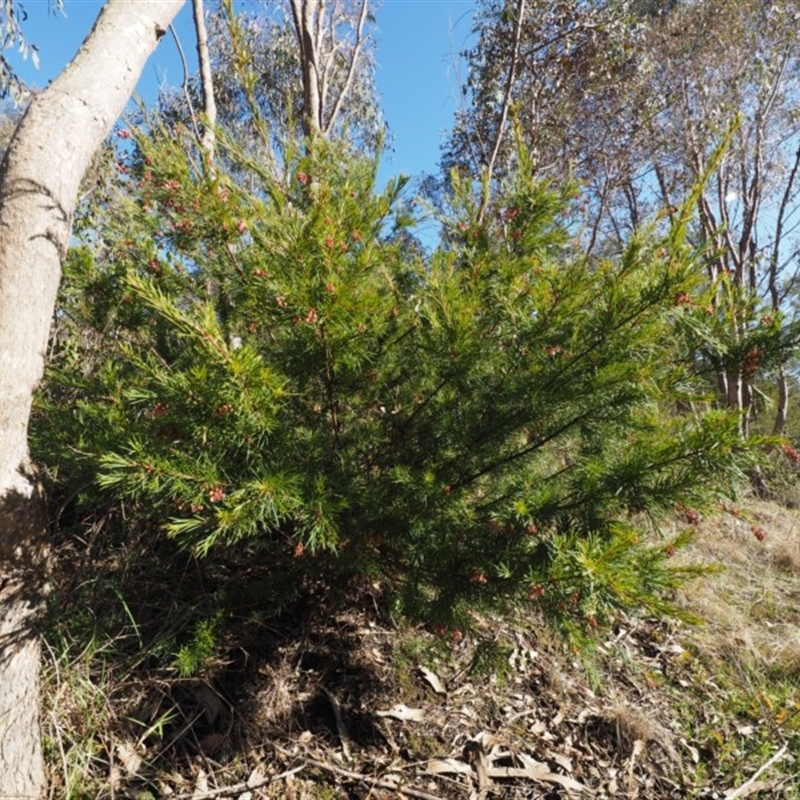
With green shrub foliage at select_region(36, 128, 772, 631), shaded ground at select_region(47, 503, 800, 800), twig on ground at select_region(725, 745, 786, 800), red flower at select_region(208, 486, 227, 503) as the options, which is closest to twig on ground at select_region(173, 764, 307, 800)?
shaded ground at select_region(47, 503, 800, 800)

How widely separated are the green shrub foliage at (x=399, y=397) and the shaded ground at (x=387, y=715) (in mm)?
317

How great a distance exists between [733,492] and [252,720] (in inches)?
64.7

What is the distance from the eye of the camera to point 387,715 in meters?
1.97

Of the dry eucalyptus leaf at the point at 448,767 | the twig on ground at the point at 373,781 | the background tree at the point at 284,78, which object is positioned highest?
the background tree at the point at 284,78

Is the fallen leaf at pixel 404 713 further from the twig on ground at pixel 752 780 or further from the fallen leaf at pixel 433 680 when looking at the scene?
the twig on ground at pixel 752 780

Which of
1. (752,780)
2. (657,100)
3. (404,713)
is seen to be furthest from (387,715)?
(657,100)

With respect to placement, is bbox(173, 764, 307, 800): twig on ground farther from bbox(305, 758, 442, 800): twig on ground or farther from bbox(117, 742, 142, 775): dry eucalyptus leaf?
bbox(117, 742, 142, 775): dry eucalyptus leaf

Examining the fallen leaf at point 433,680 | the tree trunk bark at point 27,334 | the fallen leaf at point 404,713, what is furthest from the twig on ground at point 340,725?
the tree trunk bark at point 27,334

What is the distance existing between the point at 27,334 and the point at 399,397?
112cm

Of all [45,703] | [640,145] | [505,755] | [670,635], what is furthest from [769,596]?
[640,145]

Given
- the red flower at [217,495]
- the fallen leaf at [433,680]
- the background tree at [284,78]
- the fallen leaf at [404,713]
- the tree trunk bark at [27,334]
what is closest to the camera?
the red flower at [217,495]

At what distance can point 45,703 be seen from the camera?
68.6 inches

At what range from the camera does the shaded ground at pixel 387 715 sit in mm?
1742

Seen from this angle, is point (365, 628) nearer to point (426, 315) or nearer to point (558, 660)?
point (558, 660)
